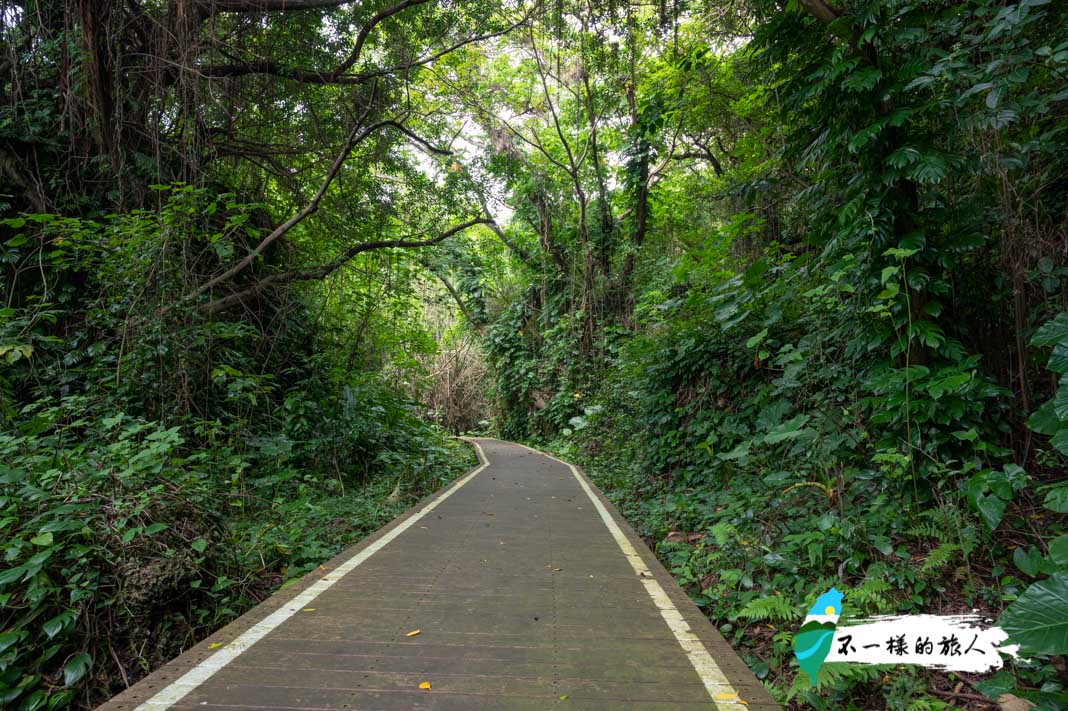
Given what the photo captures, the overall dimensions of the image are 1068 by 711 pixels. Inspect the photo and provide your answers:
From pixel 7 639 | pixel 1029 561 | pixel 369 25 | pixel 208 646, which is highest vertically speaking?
pixel 369 25

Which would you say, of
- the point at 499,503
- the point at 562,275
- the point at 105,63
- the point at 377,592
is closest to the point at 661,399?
the point at 499,503

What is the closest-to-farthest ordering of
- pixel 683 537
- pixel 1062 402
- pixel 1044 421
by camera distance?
pixel 1062 402 < pixel 1044 421 < pixel 683 537

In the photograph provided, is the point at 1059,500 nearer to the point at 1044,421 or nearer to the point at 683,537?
the point at 1044,421

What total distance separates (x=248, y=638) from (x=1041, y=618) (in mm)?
4210

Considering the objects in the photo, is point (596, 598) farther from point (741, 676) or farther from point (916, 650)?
point (916, 650)

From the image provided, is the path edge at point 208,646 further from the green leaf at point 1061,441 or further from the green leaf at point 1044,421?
the green leaf at point 1044,421

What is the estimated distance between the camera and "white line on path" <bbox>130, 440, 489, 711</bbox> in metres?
2.92

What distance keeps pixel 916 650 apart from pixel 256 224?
1212 cm

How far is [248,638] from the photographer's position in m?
3.69

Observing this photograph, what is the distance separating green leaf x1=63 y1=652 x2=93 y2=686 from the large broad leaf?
5511mm

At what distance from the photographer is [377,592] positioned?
4699 mm

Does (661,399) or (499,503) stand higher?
→ (661,399)

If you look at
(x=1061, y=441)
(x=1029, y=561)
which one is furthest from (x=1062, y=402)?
(x=1029, y=561)

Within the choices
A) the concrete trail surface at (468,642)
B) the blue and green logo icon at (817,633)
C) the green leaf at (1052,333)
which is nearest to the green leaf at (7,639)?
the concrete trail surface at (468,642)
